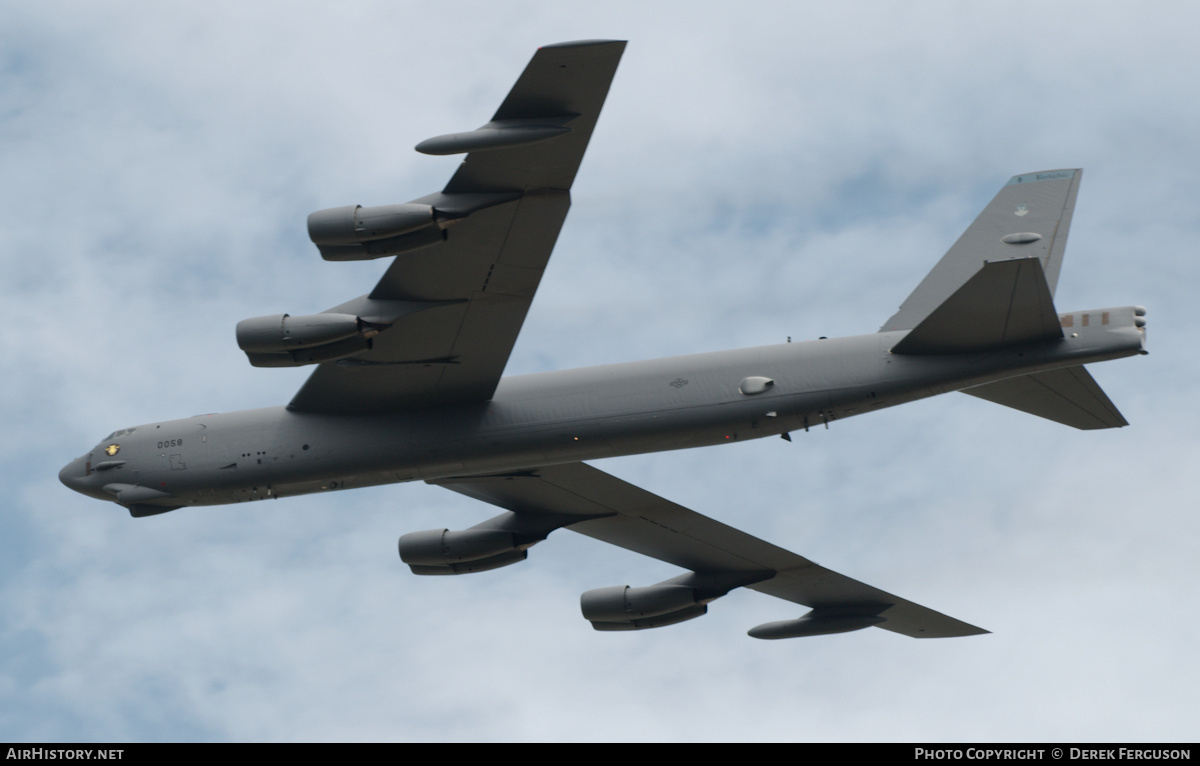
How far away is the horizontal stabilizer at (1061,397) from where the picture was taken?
2028cm

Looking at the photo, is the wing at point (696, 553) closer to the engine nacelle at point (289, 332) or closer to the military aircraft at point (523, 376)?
the military aircraft at point (523, 376)

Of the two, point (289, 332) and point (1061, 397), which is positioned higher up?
point (289, 332)

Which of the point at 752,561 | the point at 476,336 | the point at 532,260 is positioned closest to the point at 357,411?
the point at 476,336

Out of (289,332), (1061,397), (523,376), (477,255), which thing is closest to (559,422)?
(523,376)

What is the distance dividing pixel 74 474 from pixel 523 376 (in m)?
7.82

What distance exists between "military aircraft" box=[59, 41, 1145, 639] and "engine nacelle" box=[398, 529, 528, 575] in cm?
4

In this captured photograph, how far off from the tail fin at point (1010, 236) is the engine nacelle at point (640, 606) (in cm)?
712

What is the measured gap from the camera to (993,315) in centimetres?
1897

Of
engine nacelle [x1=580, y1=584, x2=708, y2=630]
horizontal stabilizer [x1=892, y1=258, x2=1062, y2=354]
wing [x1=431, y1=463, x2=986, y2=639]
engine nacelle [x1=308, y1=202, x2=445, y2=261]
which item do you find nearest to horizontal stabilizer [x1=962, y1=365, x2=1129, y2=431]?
horizontal stabilizer [x1=892, y1=258, x2=1062, y2=354]

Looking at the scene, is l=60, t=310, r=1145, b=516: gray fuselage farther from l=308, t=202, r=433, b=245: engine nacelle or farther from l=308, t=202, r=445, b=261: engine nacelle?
l=308, t=202, r=433, b=245: engine nacelle

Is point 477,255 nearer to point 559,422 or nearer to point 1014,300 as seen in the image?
point 559,422

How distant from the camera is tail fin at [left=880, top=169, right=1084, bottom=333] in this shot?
2167 cm

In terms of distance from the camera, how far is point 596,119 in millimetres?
18125

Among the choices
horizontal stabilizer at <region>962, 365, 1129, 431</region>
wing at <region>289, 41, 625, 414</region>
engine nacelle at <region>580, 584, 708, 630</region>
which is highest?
wing at <region>289, 41, 625, 414</region>
